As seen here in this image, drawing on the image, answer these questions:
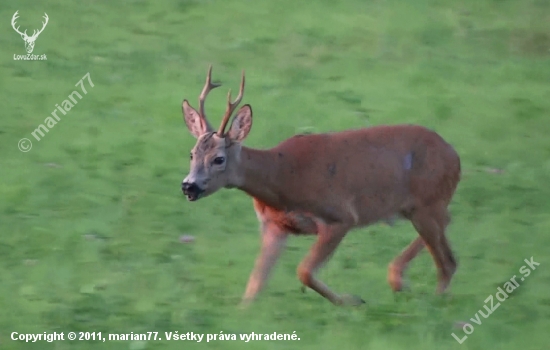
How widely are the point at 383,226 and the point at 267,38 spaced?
5898 millimetres


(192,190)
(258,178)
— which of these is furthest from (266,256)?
(192,190)

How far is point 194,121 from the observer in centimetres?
823

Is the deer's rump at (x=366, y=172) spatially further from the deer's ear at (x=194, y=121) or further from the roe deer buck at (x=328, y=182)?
the deer's ear at (x=194, y=121)

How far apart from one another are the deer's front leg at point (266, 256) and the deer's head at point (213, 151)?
1.75 ft

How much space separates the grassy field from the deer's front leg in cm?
11

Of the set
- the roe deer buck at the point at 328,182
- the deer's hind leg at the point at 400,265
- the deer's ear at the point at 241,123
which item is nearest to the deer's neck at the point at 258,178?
the roe deer buck at the point at 328,182

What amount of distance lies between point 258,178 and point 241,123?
40 cm

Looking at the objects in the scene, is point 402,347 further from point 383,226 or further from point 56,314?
point 383,226

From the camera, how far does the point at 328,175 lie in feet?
27.1

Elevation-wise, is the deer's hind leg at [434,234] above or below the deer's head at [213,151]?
below

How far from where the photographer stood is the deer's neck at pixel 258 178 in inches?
319

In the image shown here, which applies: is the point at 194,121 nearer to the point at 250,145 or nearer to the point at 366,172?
the point at 366,172

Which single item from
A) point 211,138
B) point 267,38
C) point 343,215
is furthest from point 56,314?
point 267,38

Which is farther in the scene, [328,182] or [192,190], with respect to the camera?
[328,182]
